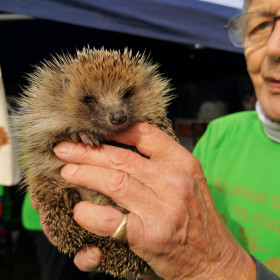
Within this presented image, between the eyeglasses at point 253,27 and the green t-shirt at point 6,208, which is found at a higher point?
the eyeglasses at point 253,27

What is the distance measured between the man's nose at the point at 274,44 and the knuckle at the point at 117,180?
2.35 ft

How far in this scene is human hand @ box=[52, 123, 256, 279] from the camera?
77cm

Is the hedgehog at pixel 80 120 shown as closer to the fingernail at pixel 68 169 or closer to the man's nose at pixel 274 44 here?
the fingernail at pixel 68 169

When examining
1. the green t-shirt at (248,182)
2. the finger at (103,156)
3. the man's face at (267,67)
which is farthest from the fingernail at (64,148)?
the man's face at (267,67)

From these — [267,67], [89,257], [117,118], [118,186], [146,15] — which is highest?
[146,15]

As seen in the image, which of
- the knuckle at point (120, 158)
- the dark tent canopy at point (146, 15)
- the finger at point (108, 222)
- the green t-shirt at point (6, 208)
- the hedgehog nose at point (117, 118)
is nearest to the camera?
the finger at point (108, 222)

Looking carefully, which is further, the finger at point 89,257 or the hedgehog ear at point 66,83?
the hedgehog ear at point 66,83

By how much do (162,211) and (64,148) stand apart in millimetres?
395

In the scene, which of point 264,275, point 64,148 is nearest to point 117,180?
point 64,148

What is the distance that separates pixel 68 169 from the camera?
3.02 feet

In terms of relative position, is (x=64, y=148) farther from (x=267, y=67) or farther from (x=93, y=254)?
(x=267, y=67)

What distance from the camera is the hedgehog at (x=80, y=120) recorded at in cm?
91

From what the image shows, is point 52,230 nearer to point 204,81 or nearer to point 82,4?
point 82,4

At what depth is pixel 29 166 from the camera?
109 cm
